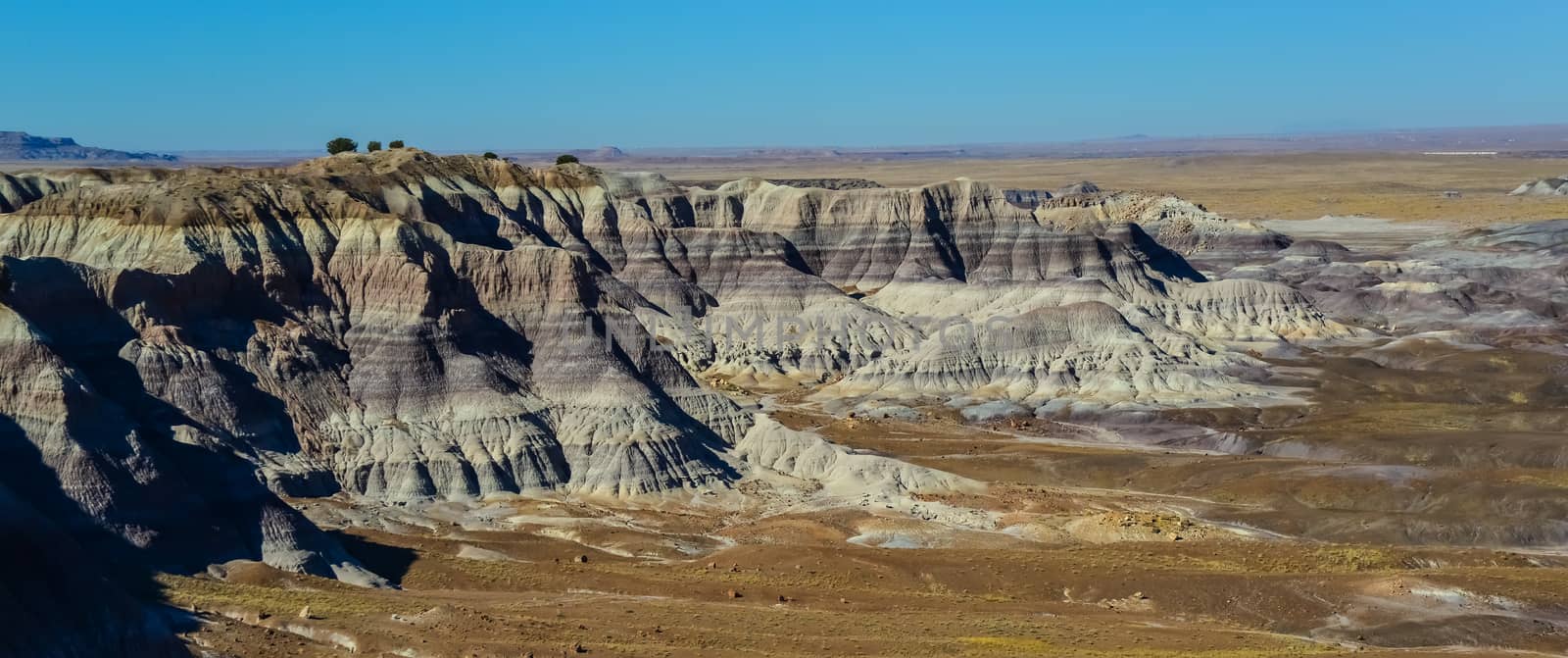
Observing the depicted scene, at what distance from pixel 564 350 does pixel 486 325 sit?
3.47m

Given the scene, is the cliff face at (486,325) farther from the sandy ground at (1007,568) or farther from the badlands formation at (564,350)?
the sandy ground at (1007,568)

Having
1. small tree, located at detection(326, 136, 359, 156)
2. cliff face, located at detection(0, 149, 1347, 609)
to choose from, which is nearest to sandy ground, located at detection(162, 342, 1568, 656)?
cliff face, located at detection(0, 149, 1347, 609)

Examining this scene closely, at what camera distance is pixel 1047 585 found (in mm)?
46875

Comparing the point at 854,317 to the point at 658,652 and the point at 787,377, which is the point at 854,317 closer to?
the point at 787,377

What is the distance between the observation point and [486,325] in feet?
214

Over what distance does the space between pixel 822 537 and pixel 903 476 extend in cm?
970

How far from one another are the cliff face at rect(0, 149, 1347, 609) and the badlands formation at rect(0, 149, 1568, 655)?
0.16m

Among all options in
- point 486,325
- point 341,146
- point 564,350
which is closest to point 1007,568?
point 564,350

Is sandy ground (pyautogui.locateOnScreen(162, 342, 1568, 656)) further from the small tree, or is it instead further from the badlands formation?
the small tree

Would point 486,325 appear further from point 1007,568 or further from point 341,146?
point 341,146

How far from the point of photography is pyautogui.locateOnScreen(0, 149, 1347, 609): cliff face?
152ft

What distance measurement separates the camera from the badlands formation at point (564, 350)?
44.2m

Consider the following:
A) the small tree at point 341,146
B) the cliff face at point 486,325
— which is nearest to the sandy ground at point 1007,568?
the cliff face at point 486,325

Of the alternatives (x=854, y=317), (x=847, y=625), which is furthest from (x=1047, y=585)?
(x=854, y=317)
